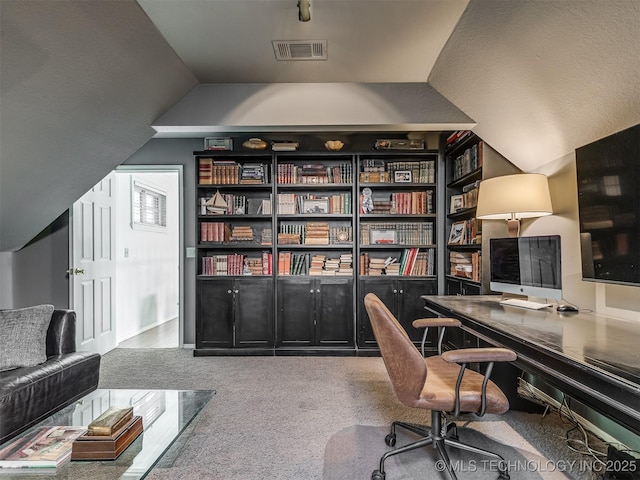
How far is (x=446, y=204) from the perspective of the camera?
12.3ft

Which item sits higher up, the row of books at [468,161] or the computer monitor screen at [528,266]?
the row of books at [468,161]

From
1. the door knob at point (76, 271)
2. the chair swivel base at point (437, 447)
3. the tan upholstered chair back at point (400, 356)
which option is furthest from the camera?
the door knob at point (76, 271)

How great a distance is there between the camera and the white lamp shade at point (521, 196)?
233cm

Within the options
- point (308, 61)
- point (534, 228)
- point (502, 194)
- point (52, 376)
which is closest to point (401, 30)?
point (308, 61)

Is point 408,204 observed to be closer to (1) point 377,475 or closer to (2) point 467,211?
(2) point 467,211

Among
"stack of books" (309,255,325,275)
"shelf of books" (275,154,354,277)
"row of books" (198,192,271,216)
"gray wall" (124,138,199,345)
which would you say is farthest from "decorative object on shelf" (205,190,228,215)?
"stack of books" (309,255,325,275)

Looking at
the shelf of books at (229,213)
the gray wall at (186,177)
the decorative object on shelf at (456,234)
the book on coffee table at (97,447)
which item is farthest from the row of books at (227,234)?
the book on coffee table at (97,447)

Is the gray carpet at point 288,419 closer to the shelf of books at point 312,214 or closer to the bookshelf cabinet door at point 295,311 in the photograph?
the bookshelf cabinet door at point 295,311

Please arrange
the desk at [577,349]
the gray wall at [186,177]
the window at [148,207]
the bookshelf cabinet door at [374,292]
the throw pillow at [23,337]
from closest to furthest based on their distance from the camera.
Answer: the desk at [577,349] → the throw pillow at [23,337] → the bookshelf cabinet door at [374,292] → the gray wall at [186,177] → the window at [148,207]

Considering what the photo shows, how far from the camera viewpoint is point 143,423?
165 centimetres

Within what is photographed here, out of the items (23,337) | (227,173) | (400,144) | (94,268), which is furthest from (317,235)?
(23,337)

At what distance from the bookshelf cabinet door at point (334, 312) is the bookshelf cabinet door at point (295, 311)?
0.09 meters

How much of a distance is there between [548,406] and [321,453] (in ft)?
5.44

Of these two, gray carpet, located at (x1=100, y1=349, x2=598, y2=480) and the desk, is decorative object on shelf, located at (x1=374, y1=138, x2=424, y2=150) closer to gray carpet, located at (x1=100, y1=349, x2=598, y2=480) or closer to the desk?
the desk
